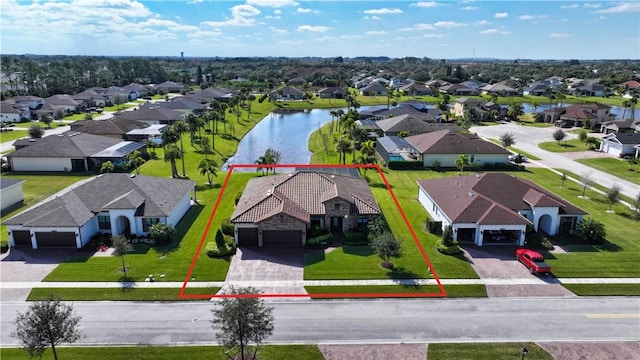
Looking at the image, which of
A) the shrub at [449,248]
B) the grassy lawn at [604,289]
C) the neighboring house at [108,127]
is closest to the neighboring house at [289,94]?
the neighboring house at [108,127]

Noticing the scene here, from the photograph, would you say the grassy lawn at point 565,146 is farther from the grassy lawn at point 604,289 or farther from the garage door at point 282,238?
the garage door at point 282,238

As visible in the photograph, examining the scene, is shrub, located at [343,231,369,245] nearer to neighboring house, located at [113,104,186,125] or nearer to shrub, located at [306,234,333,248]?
shrub, located at [306,234,333,248]

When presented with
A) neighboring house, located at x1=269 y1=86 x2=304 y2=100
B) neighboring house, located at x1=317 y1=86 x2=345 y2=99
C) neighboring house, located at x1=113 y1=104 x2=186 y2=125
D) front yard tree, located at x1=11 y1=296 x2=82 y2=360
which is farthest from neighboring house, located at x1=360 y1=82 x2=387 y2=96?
front yard tree, located at x1=11 y1=296 x2=82 y2=360

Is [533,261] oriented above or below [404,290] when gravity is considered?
above

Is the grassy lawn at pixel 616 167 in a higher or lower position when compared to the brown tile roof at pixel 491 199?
lower

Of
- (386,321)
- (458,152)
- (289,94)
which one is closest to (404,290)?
(386,321)

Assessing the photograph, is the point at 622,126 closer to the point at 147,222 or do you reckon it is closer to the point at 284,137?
the point at 284,137

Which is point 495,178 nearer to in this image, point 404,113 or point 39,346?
point 39,346
